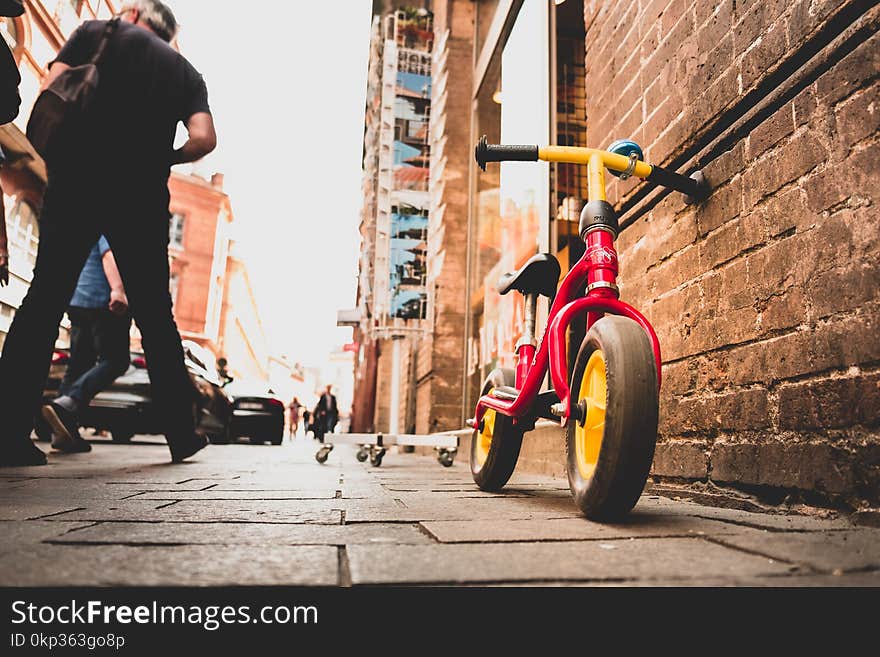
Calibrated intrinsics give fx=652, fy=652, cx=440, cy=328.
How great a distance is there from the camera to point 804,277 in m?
1.84

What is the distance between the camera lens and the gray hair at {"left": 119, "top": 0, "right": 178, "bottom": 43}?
12.3 ft

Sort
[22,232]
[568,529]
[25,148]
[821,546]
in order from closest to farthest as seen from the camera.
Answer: [821,546] < [568,529] < [25,148] < [22,232]

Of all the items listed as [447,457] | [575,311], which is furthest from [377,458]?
[575,311]

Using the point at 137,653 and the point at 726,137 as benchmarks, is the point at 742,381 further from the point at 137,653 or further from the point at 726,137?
the point at 137,653

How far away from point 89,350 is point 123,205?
2062mm

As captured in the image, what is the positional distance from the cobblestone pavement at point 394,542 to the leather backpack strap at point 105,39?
2200 mm

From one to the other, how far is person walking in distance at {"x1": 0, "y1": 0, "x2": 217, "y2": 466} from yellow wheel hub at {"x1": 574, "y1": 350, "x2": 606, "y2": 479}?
235 cm

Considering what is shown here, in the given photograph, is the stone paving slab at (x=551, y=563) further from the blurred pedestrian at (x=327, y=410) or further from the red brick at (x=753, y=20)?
the blurred pedestrian at (x=327, y=410)

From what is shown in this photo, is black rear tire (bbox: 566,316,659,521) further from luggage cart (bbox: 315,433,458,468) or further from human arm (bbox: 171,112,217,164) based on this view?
luggage cart (bbox: 315,433,458,468)

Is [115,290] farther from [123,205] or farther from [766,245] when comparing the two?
[766,245]

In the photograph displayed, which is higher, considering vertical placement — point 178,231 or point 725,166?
point 178,231

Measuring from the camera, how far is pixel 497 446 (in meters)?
2.58

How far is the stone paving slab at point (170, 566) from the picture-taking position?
2.86ft

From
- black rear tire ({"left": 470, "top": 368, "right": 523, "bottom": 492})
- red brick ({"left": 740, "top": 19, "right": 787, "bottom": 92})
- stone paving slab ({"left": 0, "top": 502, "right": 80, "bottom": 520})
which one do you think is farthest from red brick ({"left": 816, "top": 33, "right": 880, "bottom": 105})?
stone paving slab ({"left": 0, "top": 502, "right": 80, "bottom": 520})
